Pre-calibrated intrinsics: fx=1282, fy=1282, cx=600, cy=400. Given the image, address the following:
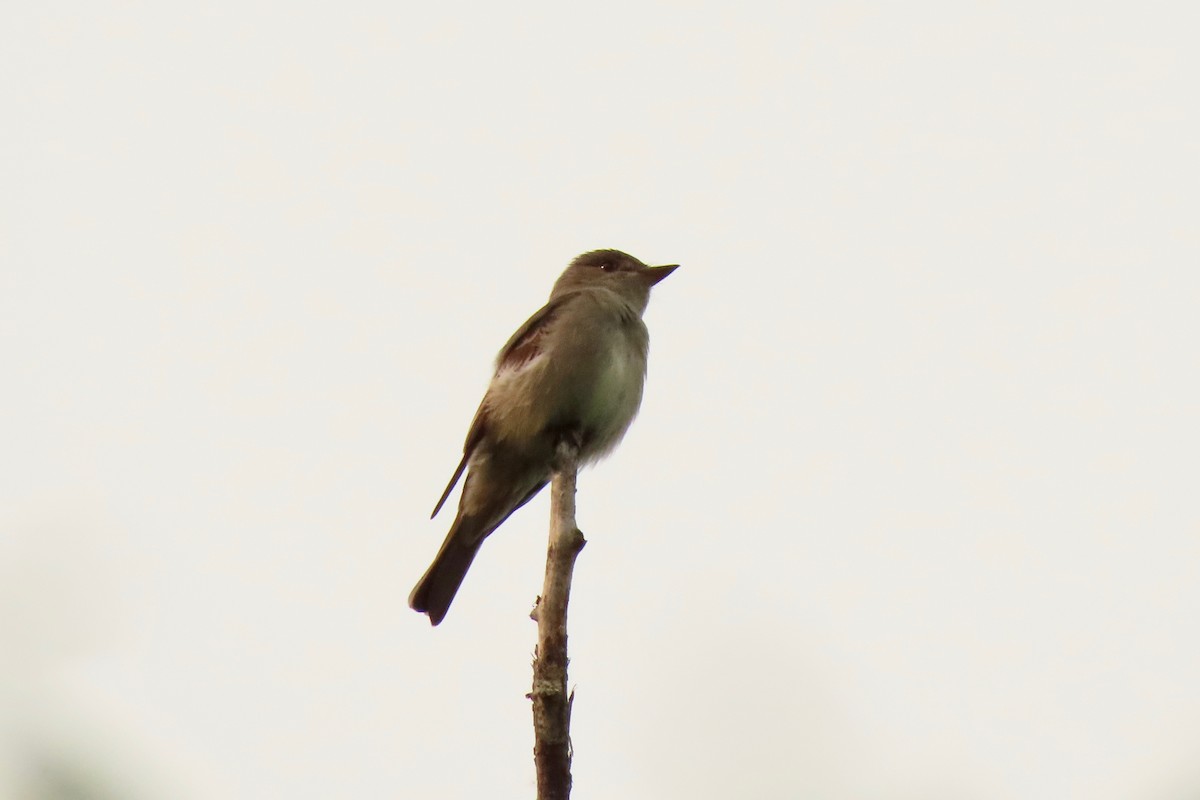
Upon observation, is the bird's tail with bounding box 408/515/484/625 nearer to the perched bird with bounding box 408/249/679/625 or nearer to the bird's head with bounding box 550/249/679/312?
the perched bird with bounding box 408/249/679/625

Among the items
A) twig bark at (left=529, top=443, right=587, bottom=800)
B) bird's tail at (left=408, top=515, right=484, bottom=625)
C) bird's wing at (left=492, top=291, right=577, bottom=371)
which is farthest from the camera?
bird's wing at (left=492, top=291, right=577, bottom=371)

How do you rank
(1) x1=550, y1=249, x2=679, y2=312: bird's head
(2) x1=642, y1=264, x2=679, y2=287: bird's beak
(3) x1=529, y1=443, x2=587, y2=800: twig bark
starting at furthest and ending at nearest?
(2) x1=642, y1=264, x2=679, y2=287: bird's beak → (1) x1=550, y1=249, x2=679, y2=312: bird's head → (3) x1=529, y1=443, x2=587, y2=800: twig bark

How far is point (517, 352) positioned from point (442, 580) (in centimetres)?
149

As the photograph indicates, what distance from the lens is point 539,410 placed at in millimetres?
7484

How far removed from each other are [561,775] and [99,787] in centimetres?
195

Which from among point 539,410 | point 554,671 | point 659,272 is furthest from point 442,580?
point 554,671

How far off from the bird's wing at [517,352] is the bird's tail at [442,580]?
36 centimetres

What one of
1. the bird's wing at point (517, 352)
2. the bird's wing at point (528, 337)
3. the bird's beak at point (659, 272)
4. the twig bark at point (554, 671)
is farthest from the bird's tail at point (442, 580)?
the twig bark at point (554, 671)

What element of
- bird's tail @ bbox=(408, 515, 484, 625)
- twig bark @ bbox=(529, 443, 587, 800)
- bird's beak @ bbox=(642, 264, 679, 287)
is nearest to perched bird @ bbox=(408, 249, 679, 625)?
bird's tail @ bbox=(408, 515, 484, 625)

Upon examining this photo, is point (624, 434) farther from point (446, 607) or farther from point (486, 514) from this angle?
point (446, 607)

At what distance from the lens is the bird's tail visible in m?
7.70

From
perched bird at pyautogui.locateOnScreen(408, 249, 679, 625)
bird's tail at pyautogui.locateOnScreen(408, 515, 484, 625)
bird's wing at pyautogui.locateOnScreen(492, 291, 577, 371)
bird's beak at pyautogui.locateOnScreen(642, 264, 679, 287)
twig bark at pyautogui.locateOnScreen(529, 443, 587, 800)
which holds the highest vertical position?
bird's beak at pyautogui.locateOnScreen(642, 264, 679, 287)

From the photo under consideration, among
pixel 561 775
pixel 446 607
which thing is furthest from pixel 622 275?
pixel 561 775

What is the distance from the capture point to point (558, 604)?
443cm
